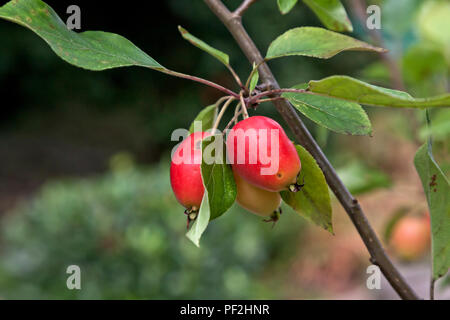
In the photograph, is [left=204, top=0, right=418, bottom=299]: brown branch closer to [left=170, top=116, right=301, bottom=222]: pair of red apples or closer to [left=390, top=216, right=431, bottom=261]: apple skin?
[left=170, top=116, right=301, bottom=222]: pair of red apples

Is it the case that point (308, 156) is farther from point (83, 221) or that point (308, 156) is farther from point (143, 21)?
point (143, 21)

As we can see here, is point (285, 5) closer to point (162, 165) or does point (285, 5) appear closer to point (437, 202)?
point (437, 202)

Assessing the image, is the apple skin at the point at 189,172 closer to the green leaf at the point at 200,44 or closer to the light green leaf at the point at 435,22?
the green leaf at the point at 200,44

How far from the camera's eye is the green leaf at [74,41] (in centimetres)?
34

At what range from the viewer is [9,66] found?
14.5ft

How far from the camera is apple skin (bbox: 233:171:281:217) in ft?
1.32

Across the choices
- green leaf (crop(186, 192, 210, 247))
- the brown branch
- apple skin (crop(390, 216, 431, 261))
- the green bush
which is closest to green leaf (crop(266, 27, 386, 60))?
the brown branch

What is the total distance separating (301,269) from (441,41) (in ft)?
8.22

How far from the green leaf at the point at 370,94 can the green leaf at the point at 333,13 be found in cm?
10

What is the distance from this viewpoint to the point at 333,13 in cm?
41

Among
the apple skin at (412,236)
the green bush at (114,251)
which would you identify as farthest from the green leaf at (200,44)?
the green bush at (114,251)

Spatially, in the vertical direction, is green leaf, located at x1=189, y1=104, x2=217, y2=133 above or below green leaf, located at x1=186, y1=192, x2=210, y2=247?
above

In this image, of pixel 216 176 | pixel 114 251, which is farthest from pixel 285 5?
pixel 114 251

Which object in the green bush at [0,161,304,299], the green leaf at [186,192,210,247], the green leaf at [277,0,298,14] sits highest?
the green bush at [0,161,304,299]
